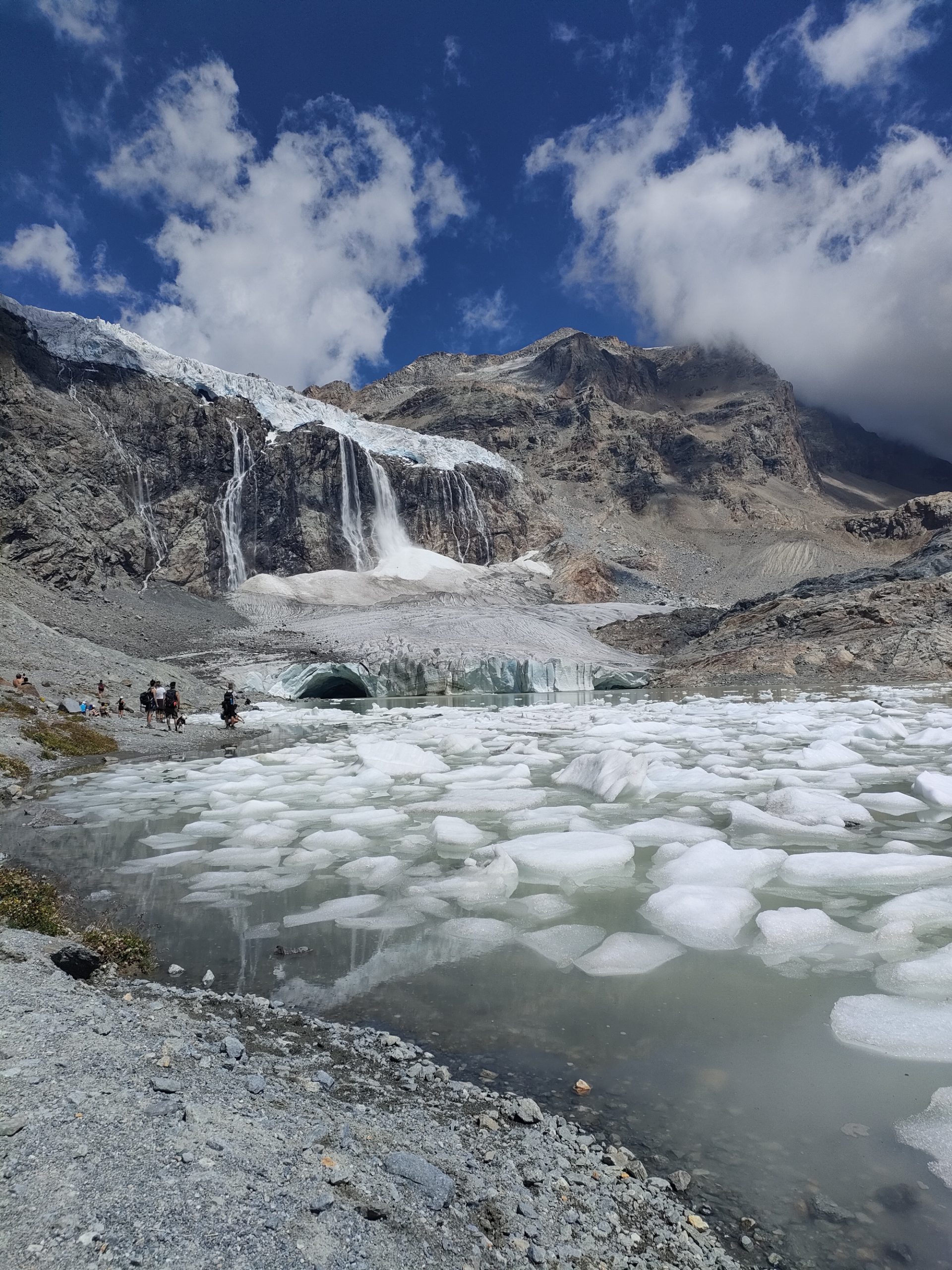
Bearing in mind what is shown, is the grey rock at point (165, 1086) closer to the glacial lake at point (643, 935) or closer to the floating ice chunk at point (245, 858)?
the glacial lake at point (643, 935)

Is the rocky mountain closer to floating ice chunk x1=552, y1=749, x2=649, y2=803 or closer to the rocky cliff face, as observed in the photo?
→ the rocky cliff face

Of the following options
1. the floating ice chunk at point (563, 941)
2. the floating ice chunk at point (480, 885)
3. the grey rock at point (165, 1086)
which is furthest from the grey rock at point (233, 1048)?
the floating ice chunk at point (480, 885)

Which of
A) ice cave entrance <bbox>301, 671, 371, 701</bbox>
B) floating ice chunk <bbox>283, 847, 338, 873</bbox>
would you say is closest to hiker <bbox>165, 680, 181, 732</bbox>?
floating ice chunk <bbox>283, 847, 338, 873</bbox>

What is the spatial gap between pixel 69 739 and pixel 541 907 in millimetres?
10017

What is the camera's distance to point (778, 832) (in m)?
4.96

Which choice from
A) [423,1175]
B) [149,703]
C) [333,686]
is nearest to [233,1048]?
[423,1175]

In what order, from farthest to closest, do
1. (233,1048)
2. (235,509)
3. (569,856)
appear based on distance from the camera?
1. (235,509)
2. (569,856)
3. (233,1048)

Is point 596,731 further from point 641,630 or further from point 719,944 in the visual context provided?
point 641,630

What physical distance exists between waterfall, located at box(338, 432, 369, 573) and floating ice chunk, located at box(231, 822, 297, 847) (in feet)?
188

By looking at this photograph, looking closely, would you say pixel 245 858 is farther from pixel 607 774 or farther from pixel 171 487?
pixel 171 487

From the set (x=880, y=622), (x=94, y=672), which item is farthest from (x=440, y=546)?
(x=94, y=672)

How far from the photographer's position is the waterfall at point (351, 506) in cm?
6238

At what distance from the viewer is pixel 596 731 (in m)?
12.1

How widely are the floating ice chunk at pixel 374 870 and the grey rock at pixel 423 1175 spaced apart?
256 cm
